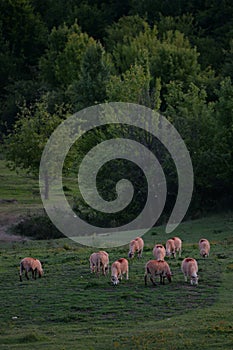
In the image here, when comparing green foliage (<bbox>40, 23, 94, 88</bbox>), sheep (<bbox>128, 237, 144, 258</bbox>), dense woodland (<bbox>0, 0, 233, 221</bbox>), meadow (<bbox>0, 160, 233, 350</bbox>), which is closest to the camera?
meadow (<bbox>0, 160, 233, 350</bbox>)

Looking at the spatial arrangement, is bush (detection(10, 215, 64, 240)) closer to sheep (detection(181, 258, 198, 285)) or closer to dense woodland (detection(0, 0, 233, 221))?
dense woodland (detection(0, 0, 233, 221))

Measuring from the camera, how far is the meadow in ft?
67.7

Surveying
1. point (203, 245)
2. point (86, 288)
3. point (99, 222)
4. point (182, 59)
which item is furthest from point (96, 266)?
point (182, 59)

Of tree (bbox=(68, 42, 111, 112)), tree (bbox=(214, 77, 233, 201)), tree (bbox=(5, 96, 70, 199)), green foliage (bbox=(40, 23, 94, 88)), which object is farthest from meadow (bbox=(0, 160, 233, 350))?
green foliage (bbox=(40, 23, 94, 88))

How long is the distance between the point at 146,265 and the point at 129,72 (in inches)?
1268

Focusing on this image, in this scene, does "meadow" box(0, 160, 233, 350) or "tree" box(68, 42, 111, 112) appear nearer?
"meadow" box(0, 160, 233, 350)

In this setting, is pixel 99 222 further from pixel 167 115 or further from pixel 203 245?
pixel 203 245

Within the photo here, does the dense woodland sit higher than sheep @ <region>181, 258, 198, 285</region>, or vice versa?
the dense woodland

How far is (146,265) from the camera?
2697 cm

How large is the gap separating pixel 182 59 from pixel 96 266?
45.6m

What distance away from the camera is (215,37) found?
96.7 metres

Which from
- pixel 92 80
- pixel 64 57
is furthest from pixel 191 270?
pixel 64 57

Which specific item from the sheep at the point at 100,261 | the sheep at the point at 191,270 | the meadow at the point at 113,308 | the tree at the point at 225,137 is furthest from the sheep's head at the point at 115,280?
the tree at the point at 225,137

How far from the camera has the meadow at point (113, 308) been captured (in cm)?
2064
